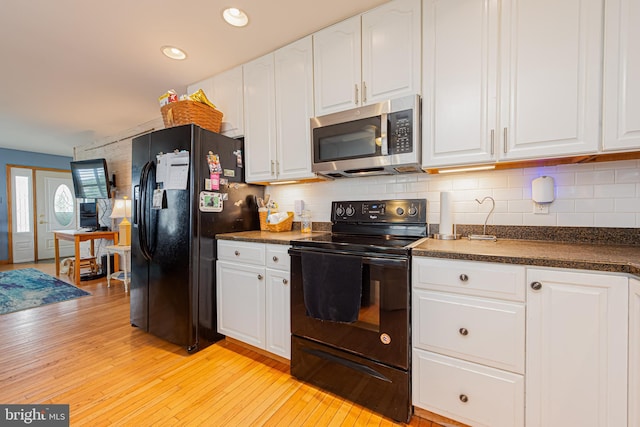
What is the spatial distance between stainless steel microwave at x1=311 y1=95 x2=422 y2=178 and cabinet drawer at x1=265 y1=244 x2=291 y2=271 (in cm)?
61

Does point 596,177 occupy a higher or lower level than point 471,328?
higher

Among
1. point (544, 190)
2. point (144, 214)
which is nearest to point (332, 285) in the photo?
point (544, 190)

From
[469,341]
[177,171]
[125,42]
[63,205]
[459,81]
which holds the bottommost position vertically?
[469,341]

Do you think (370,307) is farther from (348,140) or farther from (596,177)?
(596,177)

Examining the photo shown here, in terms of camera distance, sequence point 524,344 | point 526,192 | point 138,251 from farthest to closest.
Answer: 1. point 138,251
2. point 526,192
3. point 524,344

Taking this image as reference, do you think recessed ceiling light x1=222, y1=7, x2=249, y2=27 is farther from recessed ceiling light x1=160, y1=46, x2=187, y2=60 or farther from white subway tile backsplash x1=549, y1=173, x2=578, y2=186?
white subway tile backsplash x1=549, y1=173, x2=578, y2=186

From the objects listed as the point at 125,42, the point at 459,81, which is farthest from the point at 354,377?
the point at 125,42

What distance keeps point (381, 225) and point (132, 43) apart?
232cm

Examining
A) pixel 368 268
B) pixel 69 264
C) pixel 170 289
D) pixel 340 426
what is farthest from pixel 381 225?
pixel 69 264

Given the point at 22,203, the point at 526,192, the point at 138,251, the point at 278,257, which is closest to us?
the point at 526,192

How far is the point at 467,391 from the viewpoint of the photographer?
4.20 ft

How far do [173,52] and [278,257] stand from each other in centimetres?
187

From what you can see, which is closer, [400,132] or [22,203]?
[400,132]

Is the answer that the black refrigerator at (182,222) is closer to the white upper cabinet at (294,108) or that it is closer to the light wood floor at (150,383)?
the light wood floor at (150,383)
